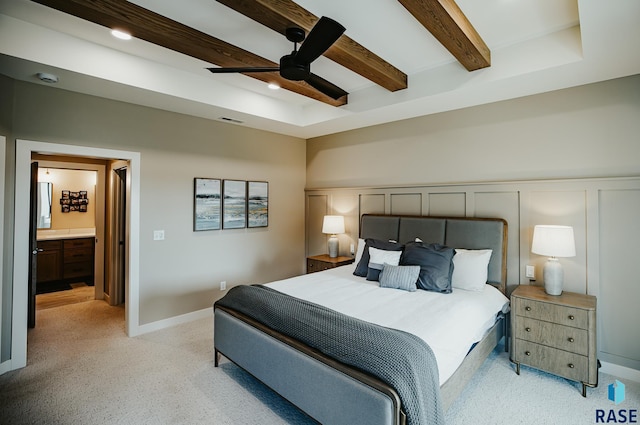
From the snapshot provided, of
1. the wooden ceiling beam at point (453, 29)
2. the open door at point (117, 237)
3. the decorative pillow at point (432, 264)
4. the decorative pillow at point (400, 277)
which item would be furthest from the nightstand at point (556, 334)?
the open door at point (117, 237)

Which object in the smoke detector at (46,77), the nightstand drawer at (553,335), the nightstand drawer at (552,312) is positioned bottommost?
the nightstand drawer at (553,335)

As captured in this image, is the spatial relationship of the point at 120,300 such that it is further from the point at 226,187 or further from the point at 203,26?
the point at 203,26

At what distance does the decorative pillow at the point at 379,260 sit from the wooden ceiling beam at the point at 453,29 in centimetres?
204

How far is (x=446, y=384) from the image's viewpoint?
1990 millimetres

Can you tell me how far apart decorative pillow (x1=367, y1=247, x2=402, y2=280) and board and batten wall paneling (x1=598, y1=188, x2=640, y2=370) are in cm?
187

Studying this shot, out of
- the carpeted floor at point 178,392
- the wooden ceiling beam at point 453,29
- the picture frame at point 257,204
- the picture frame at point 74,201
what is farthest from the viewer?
the picture frame at point 74,201

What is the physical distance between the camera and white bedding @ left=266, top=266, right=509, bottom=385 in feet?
6.89

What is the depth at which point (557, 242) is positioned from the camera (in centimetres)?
273

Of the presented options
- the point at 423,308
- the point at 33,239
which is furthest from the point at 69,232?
the point at 423,308

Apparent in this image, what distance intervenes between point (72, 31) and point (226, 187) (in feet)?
7.54

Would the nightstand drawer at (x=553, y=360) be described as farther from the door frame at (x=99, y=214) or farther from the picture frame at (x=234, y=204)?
the door frame at (x=99, y=214)

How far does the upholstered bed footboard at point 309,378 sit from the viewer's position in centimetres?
159

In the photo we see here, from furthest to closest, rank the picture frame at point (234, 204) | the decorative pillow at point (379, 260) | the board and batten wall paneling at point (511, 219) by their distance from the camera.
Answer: the picture frame at point (234, 204) → the decorative pillow at point (379, 260) → the board and batten wall paneling at point (511, 219)

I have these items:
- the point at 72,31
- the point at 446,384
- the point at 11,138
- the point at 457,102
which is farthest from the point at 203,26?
the point at 446,384
